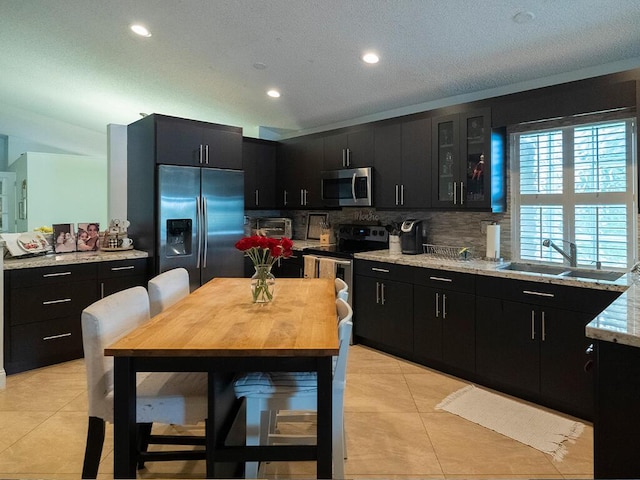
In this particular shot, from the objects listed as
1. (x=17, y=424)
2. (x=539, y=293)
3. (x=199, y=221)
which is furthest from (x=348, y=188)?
(x=17, y=424)

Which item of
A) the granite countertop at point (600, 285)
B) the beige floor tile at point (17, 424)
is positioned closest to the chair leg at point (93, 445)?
the beige floor tile at point (17, 424)

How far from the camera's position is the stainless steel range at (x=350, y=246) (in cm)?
388

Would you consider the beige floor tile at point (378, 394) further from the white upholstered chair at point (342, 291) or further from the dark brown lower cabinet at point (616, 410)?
the dark brown lower cabinet at point (616, 410)

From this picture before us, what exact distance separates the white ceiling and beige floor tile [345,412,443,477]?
8.38 feet

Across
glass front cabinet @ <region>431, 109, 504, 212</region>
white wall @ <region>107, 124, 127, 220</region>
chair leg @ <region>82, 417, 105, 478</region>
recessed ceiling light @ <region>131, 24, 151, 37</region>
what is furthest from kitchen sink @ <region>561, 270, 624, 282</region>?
white wall @ <region>107, 124, 127, 220</region>

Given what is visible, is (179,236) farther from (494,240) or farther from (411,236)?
(494,240)

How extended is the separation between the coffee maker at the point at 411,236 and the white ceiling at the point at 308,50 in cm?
122

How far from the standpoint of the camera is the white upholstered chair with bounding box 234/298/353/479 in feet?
5.48

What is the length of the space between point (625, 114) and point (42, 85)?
630cm

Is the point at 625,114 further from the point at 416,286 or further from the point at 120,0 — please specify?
the point at 120,0

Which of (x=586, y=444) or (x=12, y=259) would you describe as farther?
(x=12, y=259)

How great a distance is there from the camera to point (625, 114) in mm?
2691

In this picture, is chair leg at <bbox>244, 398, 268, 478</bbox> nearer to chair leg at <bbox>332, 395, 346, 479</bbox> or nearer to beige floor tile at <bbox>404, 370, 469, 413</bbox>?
chair leg at <bbox>332, 395, 346, 479</bbox>

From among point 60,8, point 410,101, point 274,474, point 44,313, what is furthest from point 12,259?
point 410,101
